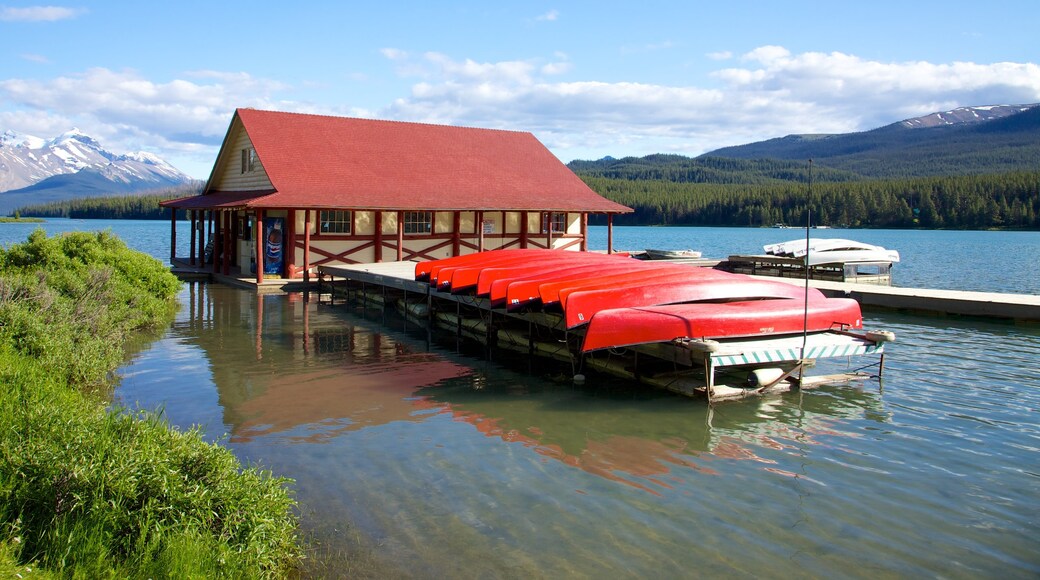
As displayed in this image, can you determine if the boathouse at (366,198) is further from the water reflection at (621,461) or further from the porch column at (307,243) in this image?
the water reflection at (621,461)

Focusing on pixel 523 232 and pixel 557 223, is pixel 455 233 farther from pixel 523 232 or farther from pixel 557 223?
pixel 557 223

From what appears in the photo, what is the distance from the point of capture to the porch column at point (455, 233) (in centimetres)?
2708

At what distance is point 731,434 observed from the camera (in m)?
8.84

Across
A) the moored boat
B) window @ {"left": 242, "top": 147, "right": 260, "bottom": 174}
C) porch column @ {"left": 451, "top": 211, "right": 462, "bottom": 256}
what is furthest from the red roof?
the moored boat

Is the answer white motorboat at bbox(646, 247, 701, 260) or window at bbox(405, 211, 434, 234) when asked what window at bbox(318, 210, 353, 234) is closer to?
window at bbox(405, 211, 434, 234)

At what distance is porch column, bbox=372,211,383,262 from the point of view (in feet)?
83.7

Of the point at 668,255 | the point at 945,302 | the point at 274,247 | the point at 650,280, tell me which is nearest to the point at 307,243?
the point at 274,247

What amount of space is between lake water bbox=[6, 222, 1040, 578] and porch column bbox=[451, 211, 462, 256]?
44.4ft

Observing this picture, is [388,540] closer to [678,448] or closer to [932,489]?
[678,448]

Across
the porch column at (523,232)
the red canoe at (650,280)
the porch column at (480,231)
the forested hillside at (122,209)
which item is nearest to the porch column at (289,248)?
the porch column at (480,231)

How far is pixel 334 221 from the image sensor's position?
24938 millimetres

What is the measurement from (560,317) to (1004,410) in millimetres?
6096

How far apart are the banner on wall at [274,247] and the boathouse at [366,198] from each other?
0.10 ft

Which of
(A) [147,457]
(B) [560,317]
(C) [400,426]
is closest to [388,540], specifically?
(A) [147,457]
